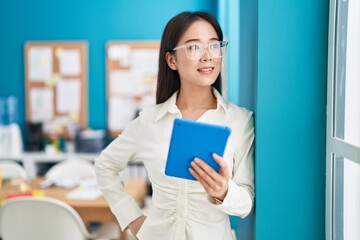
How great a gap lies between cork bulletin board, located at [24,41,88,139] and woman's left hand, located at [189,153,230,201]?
3539mm

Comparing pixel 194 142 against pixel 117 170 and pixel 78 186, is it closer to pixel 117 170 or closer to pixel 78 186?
pixel 117 170

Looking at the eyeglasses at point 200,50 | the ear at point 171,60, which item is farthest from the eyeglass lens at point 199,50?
the ear at point 171,60

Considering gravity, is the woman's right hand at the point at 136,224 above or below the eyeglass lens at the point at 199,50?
below

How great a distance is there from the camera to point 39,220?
2.39m

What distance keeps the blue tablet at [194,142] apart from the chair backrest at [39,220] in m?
1.47

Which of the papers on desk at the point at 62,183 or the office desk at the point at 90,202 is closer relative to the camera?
the office desk at the point at 90,202

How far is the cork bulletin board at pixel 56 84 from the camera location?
4426mm

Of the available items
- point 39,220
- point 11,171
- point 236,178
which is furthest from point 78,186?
point 236,178

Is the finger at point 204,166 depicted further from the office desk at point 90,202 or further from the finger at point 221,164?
the office desk at point 90,202

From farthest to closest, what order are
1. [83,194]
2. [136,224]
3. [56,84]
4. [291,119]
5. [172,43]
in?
1. [56,84]
2. [83,194]
3. [136,224]
4. [172,43]
5. [291,119]

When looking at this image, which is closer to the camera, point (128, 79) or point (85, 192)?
point (85, 192)

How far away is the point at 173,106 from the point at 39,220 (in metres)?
1.43

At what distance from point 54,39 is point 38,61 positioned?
30 centimetres

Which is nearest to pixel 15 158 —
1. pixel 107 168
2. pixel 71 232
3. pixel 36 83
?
pixel 36 83
